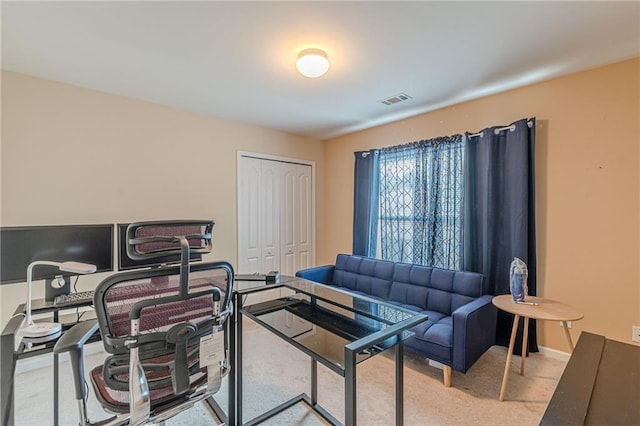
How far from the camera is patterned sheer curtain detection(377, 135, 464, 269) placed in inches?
120

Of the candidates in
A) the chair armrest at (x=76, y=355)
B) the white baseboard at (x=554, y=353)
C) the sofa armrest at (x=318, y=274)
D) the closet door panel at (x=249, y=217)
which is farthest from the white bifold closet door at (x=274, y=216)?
the white baseboard at (x=554, y=353)

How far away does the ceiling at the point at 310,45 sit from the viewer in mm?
1660

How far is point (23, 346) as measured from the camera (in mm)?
1353

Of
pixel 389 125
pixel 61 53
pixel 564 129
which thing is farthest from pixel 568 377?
pixel 61 53

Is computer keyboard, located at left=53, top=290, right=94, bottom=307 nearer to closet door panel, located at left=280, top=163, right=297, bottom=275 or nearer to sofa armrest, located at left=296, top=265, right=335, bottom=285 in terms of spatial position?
sofa armrest, located at left=296, top=265, right=335, bottom=285

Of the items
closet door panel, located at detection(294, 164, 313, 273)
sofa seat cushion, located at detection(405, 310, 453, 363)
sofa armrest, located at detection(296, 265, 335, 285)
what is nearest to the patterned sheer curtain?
sofa armrest, located at detection(296, 265, 335, 285)

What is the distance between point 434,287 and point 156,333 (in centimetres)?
254

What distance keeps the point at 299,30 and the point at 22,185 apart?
266cm

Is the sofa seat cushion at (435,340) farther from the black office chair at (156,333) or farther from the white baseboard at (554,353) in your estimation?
the black office chair at (156,333)

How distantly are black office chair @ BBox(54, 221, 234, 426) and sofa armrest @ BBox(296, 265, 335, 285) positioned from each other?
2.14m

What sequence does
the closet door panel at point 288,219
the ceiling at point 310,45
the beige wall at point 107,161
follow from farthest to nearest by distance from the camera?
the closet door panel at point 288,219
the beige wall at point 107,161
the ceiling at point 310,45

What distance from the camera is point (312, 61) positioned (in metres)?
2.04

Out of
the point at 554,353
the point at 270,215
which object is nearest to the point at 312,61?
the point at 270,215

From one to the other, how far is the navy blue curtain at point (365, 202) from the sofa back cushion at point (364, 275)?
35 centimetres
